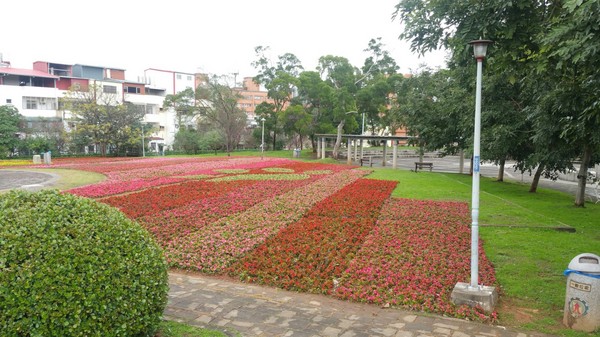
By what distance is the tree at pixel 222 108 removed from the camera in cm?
5144

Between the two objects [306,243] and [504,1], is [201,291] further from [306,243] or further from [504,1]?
[504,1]

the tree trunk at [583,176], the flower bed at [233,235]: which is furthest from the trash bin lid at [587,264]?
the tree trunk at [583,176]

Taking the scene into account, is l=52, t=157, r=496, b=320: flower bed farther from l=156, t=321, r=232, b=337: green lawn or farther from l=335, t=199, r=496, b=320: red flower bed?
l=156, t=321, r=232, b=337: green lawn

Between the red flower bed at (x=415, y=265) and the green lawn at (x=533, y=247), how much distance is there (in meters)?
0.41

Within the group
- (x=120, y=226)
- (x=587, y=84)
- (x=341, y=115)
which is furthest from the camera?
(x=341, y=115)

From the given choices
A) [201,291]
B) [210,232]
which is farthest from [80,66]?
[201,291]

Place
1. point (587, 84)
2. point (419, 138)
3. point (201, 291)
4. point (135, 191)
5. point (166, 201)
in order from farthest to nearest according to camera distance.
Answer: point (419, 138) < point (135, 191) < point (166, 201) < point (587, 84) < point (201, 291)

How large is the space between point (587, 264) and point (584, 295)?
1.20ft

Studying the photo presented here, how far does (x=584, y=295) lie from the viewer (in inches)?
201

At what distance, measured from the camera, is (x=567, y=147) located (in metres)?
13.7

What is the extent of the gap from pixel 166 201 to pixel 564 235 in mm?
10885

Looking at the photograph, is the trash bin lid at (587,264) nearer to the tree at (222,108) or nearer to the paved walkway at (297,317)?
the paved walkway at (297,317)

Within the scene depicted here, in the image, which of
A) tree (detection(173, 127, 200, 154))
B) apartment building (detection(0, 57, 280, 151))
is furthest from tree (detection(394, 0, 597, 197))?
tree (detection(173, 127, 200, 154))

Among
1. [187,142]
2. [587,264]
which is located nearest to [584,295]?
[587,264]
